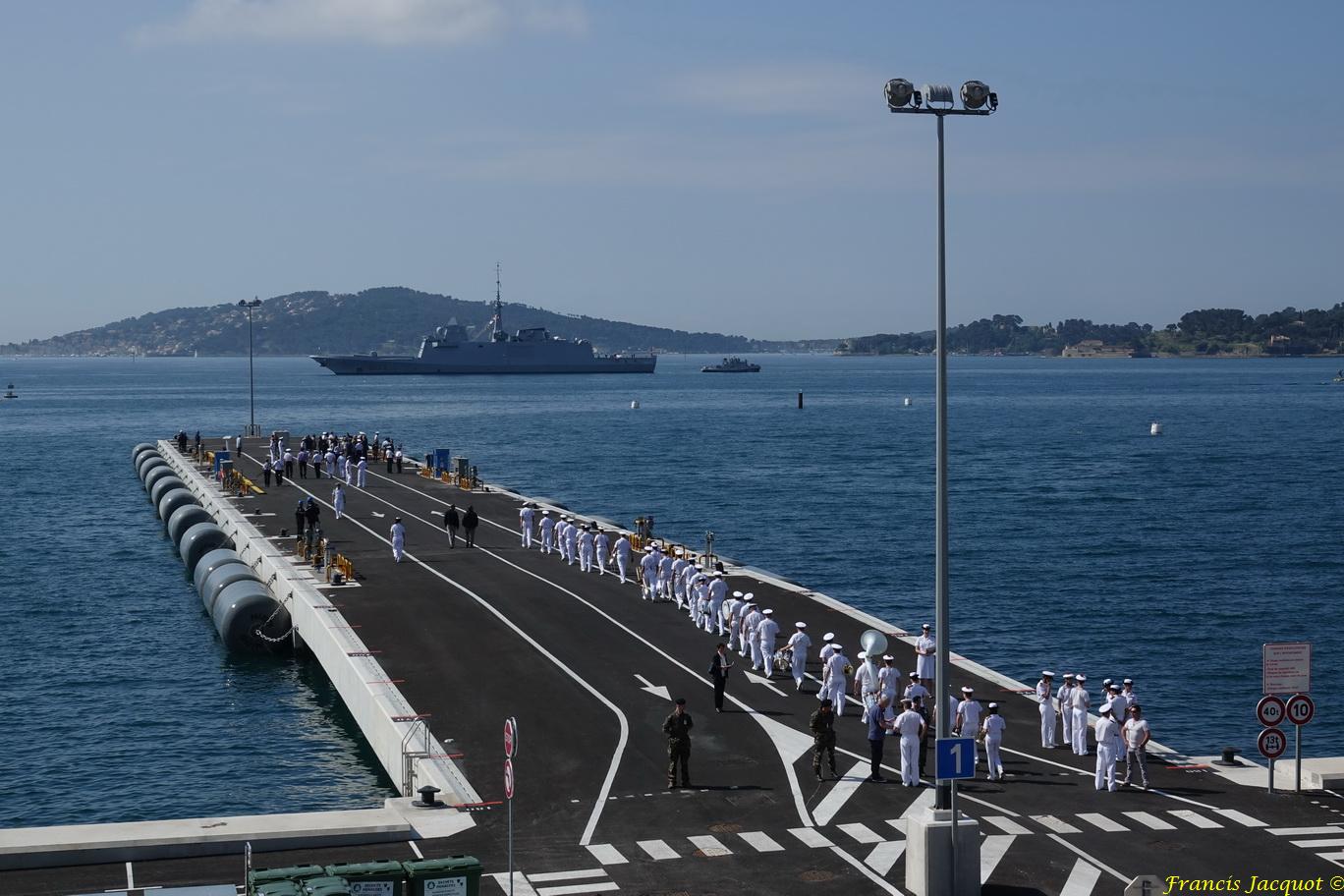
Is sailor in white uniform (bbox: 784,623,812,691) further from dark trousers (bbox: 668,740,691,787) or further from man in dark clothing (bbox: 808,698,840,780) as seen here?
dark trousers (bbox: 668,740,691,787)

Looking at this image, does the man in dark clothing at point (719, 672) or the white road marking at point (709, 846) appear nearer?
the white road marking at point (709, 846)

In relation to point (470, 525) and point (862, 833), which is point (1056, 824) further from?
point (470, 525)

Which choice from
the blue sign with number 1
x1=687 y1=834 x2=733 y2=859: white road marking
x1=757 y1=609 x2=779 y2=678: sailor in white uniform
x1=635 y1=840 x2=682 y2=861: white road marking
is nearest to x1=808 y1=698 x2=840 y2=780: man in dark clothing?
x1=687 y1=834 x2=733 y2=859: white road marking

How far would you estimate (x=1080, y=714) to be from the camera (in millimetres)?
22906

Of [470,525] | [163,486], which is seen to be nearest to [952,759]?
[470,525]

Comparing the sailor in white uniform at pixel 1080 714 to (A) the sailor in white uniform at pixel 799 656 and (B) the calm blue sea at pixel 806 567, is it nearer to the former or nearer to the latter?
(A) the sailor in white uniform at pixel 799 656

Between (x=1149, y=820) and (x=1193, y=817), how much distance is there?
2.09ft

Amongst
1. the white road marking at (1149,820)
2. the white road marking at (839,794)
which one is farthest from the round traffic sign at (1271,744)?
the white road marking at (839,794)

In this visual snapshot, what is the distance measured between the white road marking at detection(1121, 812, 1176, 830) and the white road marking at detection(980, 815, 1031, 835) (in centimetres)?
165

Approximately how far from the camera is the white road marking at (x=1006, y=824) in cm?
1952

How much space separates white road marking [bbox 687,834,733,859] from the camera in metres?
18.7

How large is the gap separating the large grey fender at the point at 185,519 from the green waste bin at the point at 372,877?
139 ft

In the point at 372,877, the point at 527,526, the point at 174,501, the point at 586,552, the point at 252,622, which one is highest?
the point at 527,526

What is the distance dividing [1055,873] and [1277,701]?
5.67 m
